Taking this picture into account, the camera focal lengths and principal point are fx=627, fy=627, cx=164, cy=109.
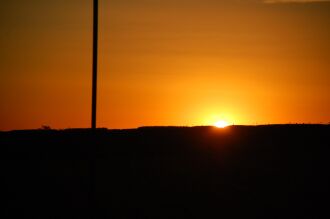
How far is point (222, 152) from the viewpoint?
31344 mm

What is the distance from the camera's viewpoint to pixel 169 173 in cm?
2616

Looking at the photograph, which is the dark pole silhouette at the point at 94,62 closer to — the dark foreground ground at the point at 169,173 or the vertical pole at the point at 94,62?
the vertical pole at the point at 94,62

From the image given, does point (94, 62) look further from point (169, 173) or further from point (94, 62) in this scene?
point (169, 173)

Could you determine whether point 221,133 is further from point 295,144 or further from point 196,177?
point 196,177

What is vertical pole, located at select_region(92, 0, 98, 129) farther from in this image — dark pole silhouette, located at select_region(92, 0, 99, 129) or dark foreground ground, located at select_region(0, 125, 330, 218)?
dark foreground ground, located at select_region(0, 125, 330, 218)

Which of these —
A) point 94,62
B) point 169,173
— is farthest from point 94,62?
point 169,173

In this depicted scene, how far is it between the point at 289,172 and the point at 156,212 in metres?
8.63

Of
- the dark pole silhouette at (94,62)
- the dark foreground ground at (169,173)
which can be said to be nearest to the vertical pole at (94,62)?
the dark pole silhouette at (94,62)

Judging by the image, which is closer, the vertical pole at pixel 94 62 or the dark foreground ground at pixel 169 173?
the vertical pole at pixel 94 62

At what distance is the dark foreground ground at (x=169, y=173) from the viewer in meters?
20.9

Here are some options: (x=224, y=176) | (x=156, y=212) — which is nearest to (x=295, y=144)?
(x=224, y=176)

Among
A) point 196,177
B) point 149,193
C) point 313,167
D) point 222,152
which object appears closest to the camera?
point 149,193

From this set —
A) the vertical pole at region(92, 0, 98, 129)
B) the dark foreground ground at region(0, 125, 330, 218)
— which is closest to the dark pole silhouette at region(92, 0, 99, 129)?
the vertical pole at region(92, 0, 98, 129)

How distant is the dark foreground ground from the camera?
68.7 ft
